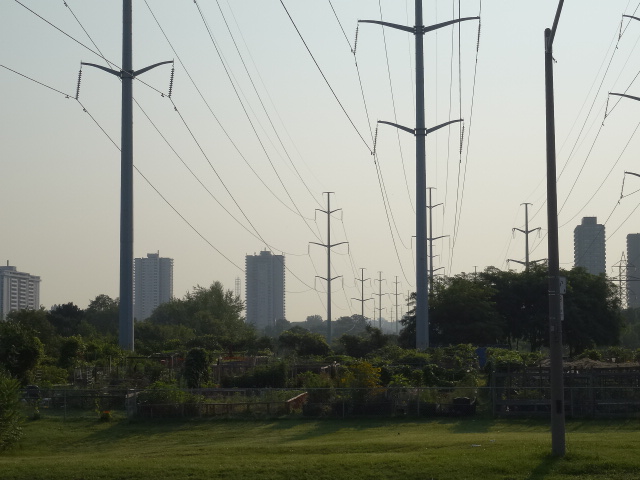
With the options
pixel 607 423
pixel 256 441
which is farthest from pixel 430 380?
pixel 256 441

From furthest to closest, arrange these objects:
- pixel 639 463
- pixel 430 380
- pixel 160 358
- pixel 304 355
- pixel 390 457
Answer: pixel 304 355
pixel 160 358
pixel 430 380
pixel 390 457
pixel 639 463

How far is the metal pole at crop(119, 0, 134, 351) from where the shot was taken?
4653 centimetres

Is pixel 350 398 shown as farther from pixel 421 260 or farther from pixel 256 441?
pixel 421 260

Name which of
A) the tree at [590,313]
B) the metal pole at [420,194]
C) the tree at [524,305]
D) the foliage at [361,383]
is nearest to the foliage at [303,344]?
the tree at [524,305]

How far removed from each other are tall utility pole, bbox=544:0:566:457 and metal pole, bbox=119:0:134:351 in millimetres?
28722

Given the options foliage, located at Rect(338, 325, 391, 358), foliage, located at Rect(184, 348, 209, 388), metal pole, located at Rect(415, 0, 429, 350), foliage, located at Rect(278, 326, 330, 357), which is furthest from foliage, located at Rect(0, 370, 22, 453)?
foliage, located at Rect(338, 325, 391, 358)

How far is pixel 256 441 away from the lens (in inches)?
1194

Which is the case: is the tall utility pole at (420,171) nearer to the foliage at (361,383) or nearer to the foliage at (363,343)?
the foliage at (361,383)

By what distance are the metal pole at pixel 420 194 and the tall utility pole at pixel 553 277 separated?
2757cm

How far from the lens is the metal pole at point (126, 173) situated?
153ft

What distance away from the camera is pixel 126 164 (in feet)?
153

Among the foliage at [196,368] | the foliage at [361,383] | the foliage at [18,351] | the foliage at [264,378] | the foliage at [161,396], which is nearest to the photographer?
the foliage at [361,383]

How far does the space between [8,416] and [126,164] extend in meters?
18.9

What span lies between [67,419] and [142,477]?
17.2 m
